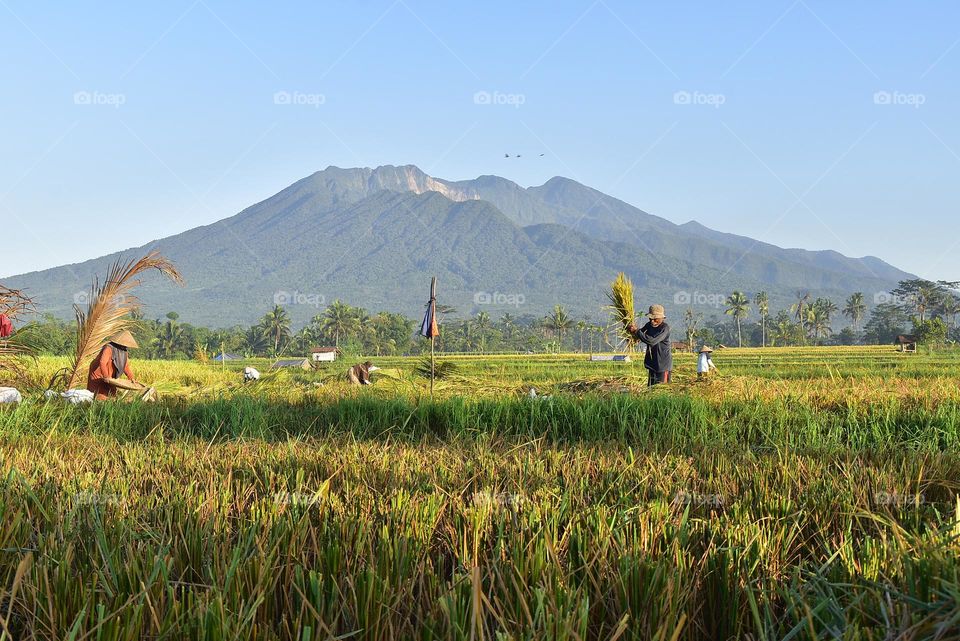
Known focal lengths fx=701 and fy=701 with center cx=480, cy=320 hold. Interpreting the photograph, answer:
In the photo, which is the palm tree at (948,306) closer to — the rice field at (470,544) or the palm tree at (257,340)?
the palm tree at (257,340)

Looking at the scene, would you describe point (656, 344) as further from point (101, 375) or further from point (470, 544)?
point (470, 544)

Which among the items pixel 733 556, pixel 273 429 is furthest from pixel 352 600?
pixel 273 429

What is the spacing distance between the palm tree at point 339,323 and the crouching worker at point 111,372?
101 metres

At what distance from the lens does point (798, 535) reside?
2.27 meters

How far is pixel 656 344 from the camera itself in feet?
30.3

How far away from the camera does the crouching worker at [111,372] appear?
7.65 metres

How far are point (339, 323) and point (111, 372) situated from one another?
334 feet

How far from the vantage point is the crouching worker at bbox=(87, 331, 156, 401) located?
25.1 feet

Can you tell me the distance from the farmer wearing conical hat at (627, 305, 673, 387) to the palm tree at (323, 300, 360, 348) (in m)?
101

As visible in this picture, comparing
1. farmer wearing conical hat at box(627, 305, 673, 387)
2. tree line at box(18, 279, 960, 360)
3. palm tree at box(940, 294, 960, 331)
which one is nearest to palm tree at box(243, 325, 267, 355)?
tree line at box(18, 279, 960, 360)

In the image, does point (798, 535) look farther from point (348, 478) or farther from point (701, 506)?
point (348, 478)

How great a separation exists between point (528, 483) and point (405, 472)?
0.55 metres

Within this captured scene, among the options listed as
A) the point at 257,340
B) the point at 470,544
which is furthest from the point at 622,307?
the point at 257,340

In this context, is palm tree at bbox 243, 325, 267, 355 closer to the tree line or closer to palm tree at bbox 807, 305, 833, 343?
the tree line
